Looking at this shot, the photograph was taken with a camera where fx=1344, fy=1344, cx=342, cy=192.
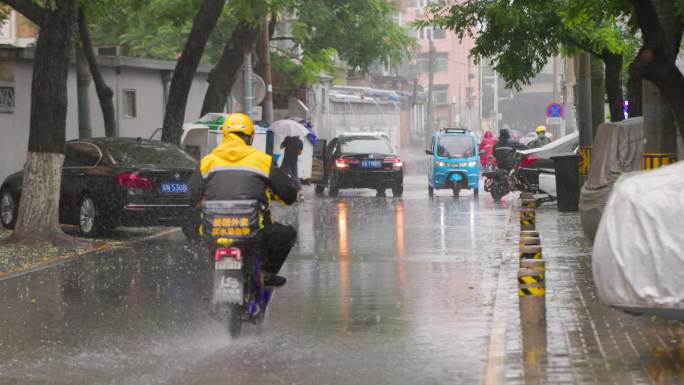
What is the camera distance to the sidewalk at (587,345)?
8.27 meters

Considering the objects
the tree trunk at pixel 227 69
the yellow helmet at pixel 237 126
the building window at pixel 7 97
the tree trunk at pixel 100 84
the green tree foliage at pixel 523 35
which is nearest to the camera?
the yellow helmet at pixel 237 126

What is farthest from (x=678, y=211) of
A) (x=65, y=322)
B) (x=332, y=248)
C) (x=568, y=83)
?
(x=568, y=83)

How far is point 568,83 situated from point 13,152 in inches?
1201

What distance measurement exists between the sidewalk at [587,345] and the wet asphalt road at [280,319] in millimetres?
294

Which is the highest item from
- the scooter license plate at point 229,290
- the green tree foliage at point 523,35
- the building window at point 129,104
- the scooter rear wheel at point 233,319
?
the green tree foliage at point 523,35

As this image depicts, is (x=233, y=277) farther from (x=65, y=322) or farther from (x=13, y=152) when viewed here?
(x=13, y=152)

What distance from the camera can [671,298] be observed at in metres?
8.16

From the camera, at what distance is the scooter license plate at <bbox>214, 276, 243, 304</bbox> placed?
31.9ft

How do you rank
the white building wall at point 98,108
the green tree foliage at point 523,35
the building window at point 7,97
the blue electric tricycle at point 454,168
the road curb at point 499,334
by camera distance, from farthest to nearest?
the blue electric tricycle at point 454,168, the white building wall at point 98,108, the building window at point 7,97, the green tree foliage at point 523,35, the road curb at point 499,334

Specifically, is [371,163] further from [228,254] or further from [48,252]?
[228,254]

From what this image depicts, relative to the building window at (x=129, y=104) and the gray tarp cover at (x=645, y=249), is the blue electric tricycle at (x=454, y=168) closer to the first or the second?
the building window at (x=129, y=104)

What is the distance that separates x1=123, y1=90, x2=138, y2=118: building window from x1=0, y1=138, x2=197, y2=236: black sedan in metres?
11.2

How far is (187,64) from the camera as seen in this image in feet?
78.5

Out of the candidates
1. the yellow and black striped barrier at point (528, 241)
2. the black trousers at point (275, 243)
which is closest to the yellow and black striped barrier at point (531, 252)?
the yellow and black striped barrier at point (528, 241)
